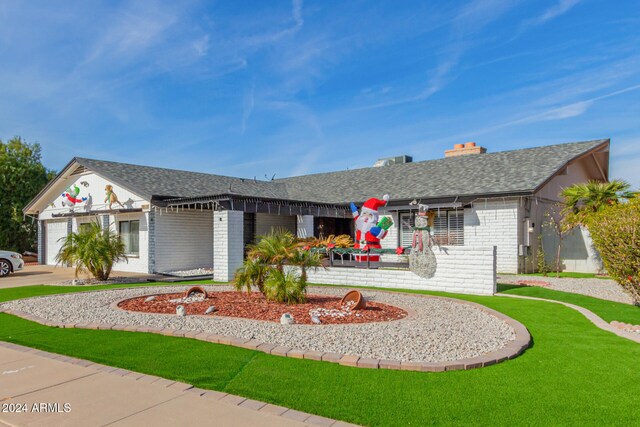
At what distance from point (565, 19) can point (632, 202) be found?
7.12 meters

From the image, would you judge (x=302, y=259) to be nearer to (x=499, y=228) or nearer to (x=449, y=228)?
(x=499, y=228)

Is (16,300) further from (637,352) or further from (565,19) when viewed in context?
(565,19)

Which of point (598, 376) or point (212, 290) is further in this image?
point (212, 290)

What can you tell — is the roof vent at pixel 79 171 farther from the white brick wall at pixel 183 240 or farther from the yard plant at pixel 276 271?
the yard plant at pixel 276 271

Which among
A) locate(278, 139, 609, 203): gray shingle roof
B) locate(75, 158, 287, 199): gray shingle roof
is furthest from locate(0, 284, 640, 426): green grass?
Answer: locate(75, 158, 287, 199): gray shingle roof

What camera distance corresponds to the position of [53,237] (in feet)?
80.5

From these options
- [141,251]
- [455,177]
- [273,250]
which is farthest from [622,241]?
[141,251]

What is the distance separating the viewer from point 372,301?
10.2 m

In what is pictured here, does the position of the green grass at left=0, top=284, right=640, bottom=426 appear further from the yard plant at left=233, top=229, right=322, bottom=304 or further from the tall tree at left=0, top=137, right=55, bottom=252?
the tall tree at left=0, top=137, right=55, bottom=252

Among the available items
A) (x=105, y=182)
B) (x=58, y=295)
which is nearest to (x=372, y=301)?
(x=58, y=295)

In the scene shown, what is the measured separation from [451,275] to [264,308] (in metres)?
6.01

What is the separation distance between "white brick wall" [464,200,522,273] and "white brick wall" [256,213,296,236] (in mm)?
9563

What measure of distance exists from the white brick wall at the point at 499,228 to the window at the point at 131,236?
47.8ft

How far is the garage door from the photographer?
78.9 ft
